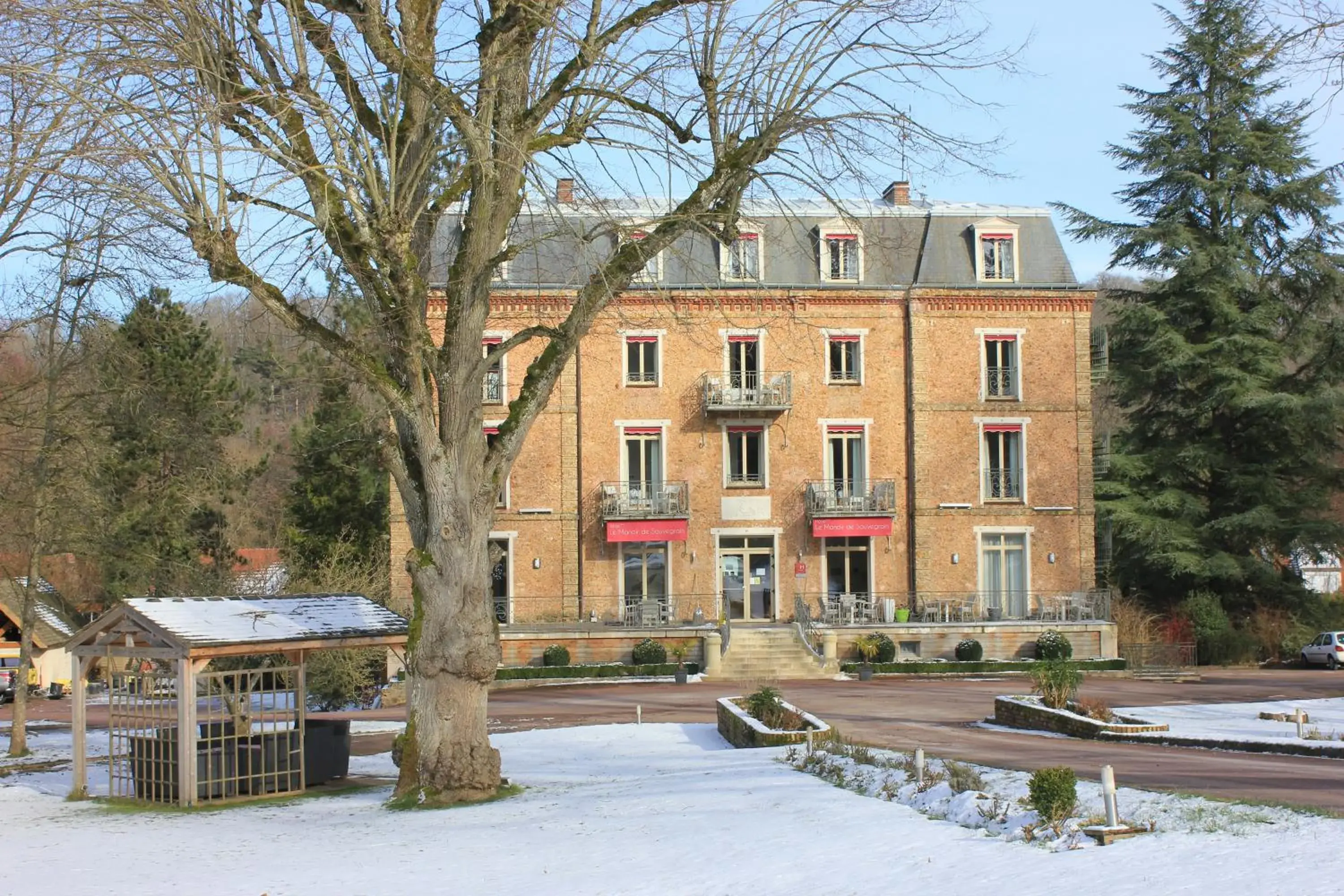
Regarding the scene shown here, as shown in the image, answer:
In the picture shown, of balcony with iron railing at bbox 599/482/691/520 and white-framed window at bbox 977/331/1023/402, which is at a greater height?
white-framed window at bbox 977/331/1023/402

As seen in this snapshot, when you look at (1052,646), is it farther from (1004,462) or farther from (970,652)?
(1004,462)

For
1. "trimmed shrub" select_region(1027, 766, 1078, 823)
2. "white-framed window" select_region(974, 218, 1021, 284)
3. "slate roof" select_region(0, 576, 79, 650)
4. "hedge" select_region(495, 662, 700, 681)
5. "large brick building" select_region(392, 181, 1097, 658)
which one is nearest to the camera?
"trimmed shrub" select_region(1027, 766, 1078, 823)

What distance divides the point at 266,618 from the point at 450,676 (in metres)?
3.98

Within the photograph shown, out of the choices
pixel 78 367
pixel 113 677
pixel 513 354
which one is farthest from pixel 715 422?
pixel 113 677

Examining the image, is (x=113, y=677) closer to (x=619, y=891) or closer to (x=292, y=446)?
(x=619, y=891)

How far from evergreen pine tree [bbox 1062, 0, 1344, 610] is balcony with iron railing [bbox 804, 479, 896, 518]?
6.87m

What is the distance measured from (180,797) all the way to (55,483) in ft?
29.9

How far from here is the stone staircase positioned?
110 ft

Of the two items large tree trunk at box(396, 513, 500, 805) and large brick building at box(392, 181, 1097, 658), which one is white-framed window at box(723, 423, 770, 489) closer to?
large brick building at box(392, 181, 1097, 658)

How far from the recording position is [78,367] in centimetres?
2345

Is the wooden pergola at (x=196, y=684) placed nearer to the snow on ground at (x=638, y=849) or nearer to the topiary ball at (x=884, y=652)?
the snow on ground at (x=638, y=849)

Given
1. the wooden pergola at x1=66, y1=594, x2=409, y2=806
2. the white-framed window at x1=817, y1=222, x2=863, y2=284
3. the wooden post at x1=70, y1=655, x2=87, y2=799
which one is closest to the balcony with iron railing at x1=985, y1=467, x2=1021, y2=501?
the white-framed window at x1=817, y1=222, x2=863, y2=284

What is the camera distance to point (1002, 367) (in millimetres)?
38719

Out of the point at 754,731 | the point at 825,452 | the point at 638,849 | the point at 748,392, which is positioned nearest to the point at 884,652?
the point at 825,452
